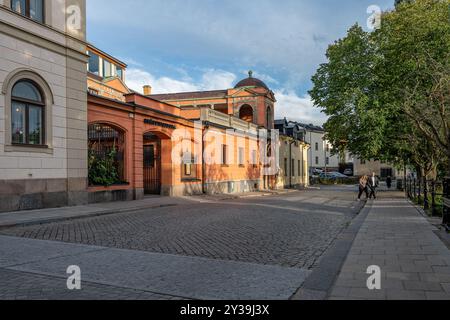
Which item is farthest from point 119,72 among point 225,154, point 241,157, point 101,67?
point 241,157

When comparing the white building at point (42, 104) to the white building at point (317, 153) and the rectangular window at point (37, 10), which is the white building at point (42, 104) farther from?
the white building at point (317, 153)

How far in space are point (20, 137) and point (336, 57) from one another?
62.9 ft

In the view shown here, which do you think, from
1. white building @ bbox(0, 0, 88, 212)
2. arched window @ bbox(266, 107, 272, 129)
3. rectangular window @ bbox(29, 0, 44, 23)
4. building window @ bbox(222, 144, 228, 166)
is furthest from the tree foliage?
rectangular window @ bbox(29, 0, 44, 23)

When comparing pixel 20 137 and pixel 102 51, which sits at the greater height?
pixel 102 51

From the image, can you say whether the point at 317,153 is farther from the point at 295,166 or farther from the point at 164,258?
the point at 164,258

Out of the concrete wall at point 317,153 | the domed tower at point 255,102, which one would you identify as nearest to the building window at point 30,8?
the domed tower at point 255,102

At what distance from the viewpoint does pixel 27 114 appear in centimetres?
1346

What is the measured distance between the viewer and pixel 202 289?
4.39m

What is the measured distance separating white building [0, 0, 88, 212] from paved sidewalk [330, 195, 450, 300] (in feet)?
35.6

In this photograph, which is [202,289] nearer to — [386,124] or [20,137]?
[20,137]

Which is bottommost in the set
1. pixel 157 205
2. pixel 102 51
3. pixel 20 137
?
pixel 157 205

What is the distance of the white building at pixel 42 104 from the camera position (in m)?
→ 12.6
